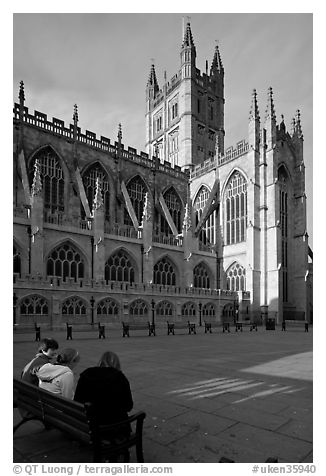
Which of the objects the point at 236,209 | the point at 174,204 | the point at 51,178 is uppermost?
the point at 51,178

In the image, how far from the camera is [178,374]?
7.72m

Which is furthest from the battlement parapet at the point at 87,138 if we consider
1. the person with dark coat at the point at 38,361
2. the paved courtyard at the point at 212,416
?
the person with dark coat at the point at 38,361

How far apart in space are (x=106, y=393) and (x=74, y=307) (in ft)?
65.0

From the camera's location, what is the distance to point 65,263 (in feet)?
86.2

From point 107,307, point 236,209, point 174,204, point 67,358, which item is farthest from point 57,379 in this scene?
point 174,204

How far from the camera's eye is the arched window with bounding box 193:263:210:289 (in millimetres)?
35594

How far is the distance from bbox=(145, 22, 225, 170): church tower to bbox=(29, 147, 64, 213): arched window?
15.3 m

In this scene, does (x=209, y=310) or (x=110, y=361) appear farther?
(x=209, y=310)

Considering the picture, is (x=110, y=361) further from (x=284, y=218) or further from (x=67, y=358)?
(x=284, y=218)

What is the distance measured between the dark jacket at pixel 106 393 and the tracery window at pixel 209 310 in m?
27.7

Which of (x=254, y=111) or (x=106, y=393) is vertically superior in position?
(x=254, y=111)
